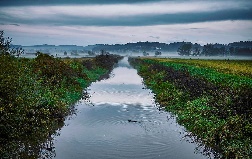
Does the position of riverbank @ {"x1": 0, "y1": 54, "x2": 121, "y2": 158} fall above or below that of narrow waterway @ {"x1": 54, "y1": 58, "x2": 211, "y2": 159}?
above

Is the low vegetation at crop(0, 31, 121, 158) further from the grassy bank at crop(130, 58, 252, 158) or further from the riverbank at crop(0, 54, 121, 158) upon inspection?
the grassy bank at crop(130, 58, 252, 158)

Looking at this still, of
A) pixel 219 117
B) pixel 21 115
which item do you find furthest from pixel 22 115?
pixel 219 117

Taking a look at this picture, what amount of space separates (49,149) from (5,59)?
3833mm

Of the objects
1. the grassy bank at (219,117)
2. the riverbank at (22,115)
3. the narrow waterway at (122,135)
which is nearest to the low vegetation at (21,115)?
the riverbank at (22,115)

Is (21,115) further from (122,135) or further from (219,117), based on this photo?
(219,117)

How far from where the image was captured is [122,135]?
13711 millimetres

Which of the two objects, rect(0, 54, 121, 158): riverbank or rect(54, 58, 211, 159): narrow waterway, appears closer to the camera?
rect(0, 54, 121, 158): riverbank

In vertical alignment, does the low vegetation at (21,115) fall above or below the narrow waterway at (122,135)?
above

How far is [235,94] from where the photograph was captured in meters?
15.3

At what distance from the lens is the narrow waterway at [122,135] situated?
11.3m

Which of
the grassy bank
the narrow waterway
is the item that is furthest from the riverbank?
the grassy bank

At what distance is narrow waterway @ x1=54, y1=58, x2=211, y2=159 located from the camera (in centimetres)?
1127

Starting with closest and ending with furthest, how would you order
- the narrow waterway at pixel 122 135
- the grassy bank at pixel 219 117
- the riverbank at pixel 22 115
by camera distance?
1. the riverbank at pixel 22 115
2. the grassy bank at pixel 219 117
3. the narrow waterway at pixel 122 135

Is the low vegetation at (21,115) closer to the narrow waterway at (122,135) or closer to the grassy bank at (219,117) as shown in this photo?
the narrow waterway at (122,135)
